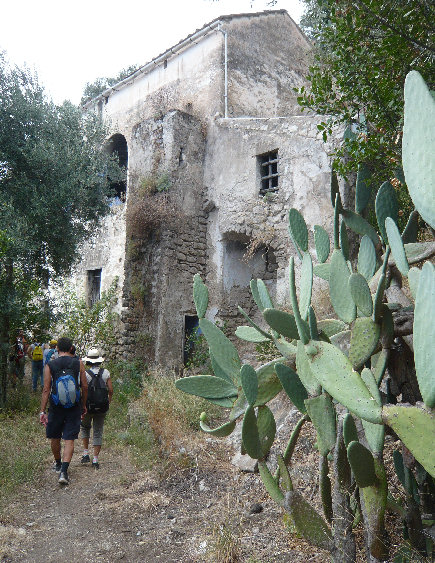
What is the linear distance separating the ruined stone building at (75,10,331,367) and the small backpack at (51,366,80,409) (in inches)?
168

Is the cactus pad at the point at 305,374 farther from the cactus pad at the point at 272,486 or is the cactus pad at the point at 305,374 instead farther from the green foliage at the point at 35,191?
the green foliage at the point at 35,191

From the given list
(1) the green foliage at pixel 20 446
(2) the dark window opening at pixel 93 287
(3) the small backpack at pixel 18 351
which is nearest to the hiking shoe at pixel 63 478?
(1) the green foliage at pixel 20 446

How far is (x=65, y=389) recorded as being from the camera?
15.6ft

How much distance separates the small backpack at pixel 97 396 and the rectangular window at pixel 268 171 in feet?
17.4

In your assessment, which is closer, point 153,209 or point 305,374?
point 305,374

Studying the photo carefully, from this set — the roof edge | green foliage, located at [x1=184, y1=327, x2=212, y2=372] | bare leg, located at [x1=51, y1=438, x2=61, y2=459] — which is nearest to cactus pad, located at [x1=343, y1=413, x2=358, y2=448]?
bare leg, located at [x1=51, y1=438, x2=61, y2=459]

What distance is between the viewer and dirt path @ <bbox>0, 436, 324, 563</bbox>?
3162 millimetres

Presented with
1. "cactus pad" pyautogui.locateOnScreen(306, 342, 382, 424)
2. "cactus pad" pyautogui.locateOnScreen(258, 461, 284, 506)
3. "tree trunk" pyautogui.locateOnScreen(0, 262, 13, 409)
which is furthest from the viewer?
"tree trunk" pyautogui.locateOnScreen(0, 262, 13, 409)

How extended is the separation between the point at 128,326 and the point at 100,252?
11.7ft

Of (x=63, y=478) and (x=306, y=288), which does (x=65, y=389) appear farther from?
(x=306, y=288)

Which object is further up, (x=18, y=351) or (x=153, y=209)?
(x=153, y=209)

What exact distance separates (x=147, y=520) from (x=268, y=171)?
709cm

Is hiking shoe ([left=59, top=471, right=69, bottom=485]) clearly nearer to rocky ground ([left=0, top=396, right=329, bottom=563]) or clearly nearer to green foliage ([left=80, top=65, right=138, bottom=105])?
rocky ground ([left=0, top=396, right=329, bottom=563])

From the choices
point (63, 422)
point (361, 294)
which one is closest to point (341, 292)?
point (361, 294)
